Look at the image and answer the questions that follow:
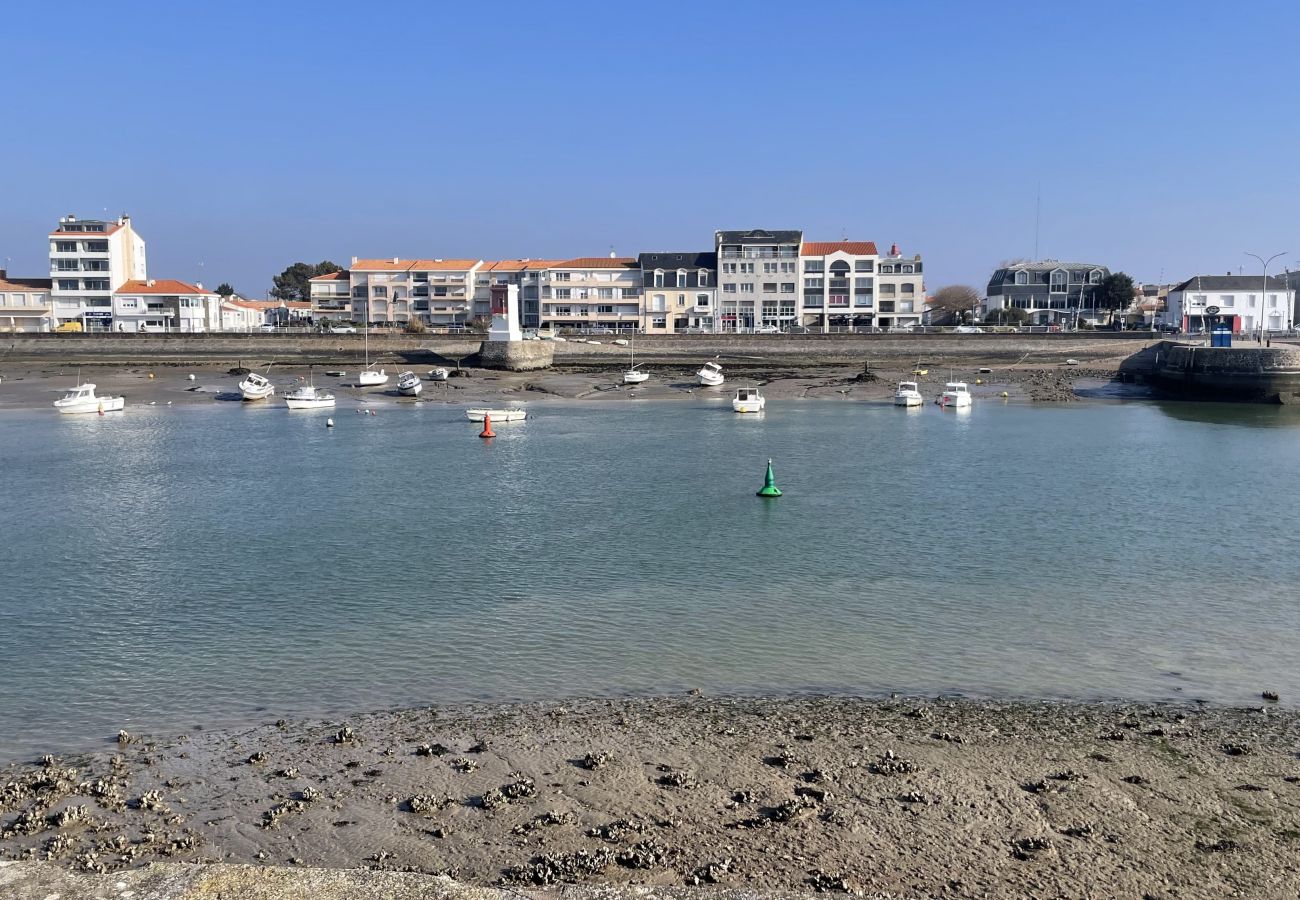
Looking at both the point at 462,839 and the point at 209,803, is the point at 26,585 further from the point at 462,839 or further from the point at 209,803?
the point at 462,839

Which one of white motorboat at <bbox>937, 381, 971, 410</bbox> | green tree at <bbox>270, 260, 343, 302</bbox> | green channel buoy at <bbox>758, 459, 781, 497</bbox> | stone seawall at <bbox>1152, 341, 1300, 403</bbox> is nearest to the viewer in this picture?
green channel buoy at <bbox>758, 459, 781, 497</bbox>

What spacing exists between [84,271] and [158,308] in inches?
272

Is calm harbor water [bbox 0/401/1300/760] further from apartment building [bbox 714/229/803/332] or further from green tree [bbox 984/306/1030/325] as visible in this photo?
green tree [bbox 984/306/1030/325]

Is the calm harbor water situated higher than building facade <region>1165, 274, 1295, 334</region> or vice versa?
building facade <region>1165, 274, 1295, 334</region>

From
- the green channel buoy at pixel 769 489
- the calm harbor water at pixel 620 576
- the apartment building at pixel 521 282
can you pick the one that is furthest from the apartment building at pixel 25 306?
the green channel buoy at pixel 769 489

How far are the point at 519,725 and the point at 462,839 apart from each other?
9.18 feet

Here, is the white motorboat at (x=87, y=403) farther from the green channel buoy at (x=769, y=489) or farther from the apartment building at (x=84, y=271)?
the apartment building at (x=84, y=271)

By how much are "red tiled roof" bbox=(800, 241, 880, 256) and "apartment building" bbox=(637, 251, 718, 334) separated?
32.0 ft

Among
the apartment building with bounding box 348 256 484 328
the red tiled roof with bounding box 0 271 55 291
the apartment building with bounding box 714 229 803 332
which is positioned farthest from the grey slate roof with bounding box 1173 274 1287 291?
the red tiled roof with bounding box 0 271 55 291

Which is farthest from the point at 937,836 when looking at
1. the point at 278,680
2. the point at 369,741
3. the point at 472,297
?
the point at 472,297

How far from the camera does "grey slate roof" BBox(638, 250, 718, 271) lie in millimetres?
99812

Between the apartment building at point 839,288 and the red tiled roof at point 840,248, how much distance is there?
9 cm

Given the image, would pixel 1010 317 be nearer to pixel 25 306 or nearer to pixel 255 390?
pixel 255 390

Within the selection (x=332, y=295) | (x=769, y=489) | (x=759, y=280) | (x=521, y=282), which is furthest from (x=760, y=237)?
(x=769, y=489)
